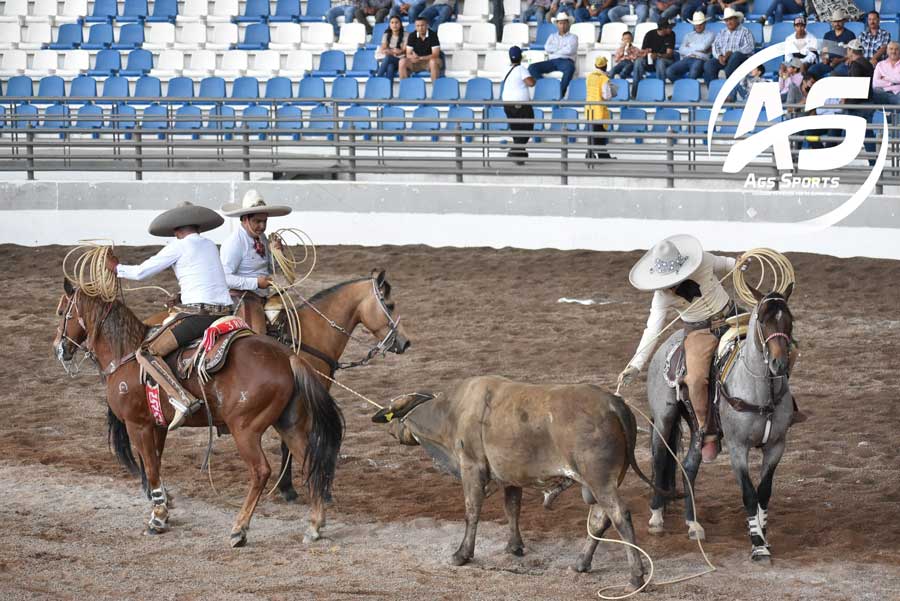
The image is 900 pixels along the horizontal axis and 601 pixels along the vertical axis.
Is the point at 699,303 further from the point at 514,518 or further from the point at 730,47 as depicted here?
the point at 730,47

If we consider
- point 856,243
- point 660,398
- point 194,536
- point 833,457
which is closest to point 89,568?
point 194,536

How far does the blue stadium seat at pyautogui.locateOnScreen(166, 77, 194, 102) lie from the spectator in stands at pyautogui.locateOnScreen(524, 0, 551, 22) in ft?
20.2

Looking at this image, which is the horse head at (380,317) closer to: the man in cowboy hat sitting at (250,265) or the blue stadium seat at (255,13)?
the man in cowboy hat sitting at (250,265)

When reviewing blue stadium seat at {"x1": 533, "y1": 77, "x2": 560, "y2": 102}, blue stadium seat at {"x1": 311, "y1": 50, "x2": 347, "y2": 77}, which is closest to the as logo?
blue stadium seat at {"x1": 533, "y1": 77, "x2": 560, "y2": 102}

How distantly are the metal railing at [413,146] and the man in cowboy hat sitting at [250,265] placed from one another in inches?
354

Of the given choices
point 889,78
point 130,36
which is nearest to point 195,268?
point 889,78

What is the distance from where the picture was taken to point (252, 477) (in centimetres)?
832

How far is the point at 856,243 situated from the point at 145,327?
39.3ft

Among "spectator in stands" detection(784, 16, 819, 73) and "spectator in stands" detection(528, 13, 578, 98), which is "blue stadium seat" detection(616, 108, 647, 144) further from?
"spectator in stands" detection(784, 16, 819, 73)

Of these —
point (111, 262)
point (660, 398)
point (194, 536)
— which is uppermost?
Answer: point (111, 262)

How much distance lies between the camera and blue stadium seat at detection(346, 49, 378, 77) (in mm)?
23469

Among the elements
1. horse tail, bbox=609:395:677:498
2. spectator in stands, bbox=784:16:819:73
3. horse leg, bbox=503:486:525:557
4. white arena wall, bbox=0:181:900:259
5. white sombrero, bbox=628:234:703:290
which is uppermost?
spectator in stands, bbox=784:16:819:73

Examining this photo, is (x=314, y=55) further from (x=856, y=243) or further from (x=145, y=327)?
(x=145, y=327)

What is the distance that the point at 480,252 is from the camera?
758 inches
